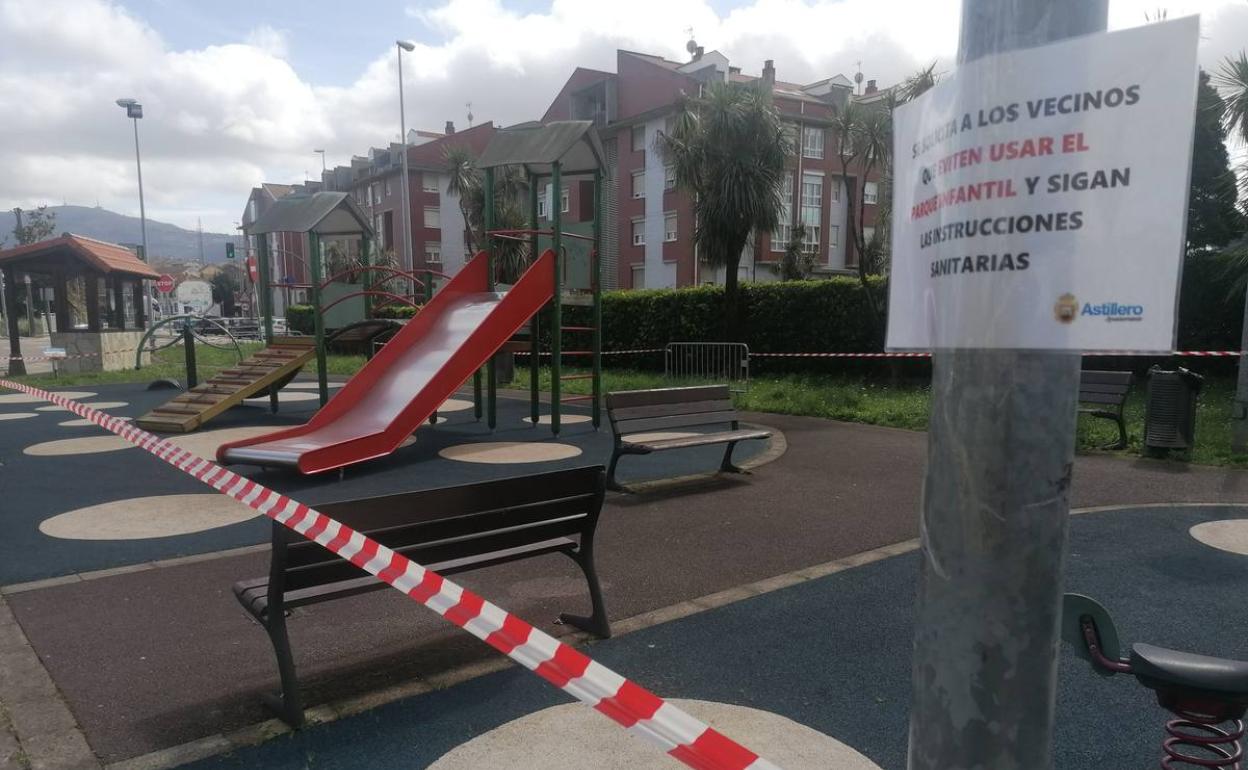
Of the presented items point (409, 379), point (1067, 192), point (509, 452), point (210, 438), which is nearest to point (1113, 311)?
point (1067, 192)

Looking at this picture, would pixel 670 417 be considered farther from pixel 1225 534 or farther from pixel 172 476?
pixel 172 476

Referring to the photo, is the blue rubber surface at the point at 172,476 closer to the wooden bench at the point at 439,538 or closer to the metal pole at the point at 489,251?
the metal pole at the point at 489,251

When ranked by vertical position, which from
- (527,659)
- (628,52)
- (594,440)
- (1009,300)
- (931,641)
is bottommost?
(594,440)

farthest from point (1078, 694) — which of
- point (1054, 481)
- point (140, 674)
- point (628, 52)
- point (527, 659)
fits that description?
point (628, 52)

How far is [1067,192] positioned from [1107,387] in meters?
9.01

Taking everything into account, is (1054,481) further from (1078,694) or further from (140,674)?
(140,674)

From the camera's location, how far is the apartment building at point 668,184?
36.9 meters

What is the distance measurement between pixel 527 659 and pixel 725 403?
575 cm

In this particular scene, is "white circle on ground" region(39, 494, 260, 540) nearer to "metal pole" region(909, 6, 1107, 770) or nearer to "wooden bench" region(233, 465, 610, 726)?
"wooden bench" region(233, 465, 610, 726)

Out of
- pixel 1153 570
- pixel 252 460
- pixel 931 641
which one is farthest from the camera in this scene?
pixel 252 460

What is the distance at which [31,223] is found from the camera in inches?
2408

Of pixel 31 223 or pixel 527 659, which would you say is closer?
pixel 527 659

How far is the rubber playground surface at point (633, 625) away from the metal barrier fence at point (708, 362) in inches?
387

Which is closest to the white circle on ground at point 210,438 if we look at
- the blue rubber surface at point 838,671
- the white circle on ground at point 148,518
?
the white circle on ground at point 148,518
